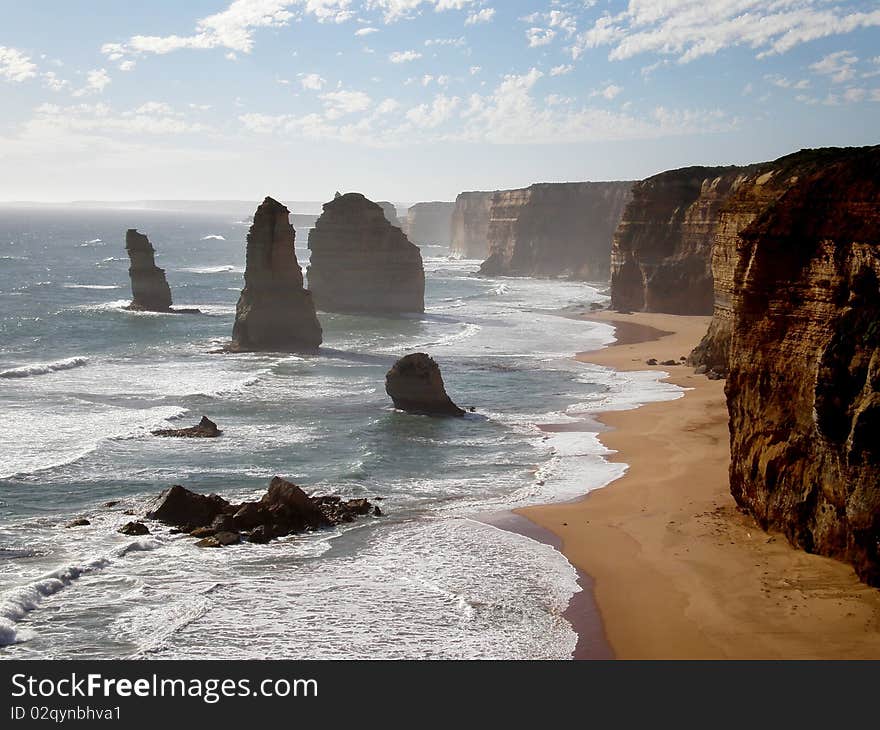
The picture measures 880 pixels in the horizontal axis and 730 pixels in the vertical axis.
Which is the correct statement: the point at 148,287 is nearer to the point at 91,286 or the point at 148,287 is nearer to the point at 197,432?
the point at 91,286

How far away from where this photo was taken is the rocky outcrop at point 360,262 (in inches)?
3196

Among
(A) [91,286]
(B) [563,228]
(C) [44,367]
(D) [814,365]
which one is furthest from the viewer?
(B) [563,228]

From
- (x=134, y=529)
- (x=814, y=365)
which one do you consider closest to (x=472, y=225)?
(x=134, y=529)

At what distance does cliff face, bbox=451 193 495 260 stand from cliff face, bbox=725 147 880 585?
139m

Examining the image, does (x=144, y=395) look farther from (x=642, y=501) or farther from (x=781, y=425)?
(x=781, y=425)

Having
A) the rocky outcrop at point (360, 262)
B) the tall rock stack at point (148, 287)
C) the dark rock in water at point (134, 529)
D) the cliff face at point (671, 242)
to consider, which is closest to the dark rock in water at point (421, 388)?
the dark rock in water at point (134, 529)

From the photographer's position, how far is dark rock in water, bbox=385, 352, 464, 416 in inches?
1624

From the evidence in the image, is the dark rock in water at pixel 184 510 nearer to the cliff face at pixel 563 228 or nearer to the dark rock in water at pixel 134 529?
the dark rock in water at pixel 134 529

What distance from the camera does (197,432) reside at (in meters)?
37.4

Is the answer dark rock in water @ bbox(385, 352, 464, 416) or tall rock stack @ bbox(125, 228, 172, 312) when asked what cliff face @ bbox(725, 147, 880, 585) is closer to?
dark rock in water @ bbox(385, 352, 464, 416)

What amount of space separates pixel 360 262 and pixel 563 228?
49727mm

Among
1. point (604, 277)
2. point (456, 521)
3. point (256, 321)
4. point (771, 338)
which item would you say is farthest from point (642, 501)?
point (604, 277)

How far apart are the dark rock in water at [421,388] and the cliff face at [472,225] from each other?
121872 millimetres

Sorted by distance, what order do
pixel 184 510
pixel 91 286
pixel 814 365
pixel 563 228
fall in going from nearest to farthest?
1. pixel 814 365
2. pixel 184 510
3. pixel 91 286
4. pixel 563 228
